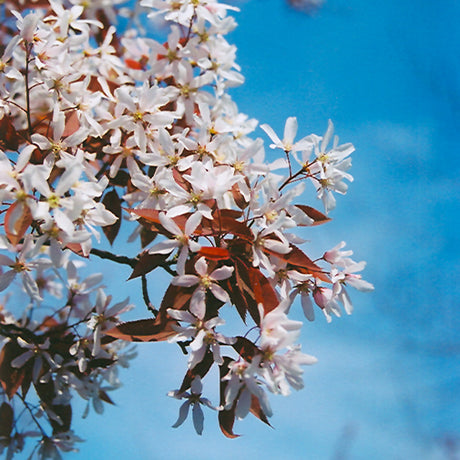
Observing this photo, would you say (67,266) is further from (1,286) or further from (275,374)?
(275,374)

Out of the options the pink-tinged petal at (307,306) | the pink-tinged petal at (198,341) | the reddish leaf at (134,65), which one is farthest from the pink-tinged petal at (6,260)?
the reddish leaf at (134,65)

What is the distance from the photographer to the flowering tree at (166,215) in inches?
49.3

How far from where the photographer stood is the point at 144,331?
4.30 feet

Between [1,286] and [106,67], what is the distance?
1.02m

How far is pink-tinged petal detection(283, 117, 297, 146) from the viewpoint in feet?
5.20

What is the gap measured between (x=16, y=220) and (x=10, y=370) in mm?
719

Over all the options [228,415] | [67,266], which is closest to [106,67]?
[67,266]

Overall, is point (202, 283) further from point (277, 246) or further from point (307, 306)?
point (307, 306)

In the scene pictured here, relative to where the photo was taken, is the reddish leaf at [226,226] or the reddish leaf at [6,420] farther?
the reddish leaf at [6,420]

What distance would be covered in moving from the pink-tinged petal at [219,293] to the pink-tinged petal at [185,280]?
43 mm

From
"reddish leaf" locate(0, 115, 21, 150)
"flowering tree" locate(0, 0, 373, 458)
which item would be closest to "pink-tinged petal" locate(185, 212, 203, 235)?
"flowering tree" locate(0, 0, 373, 458)

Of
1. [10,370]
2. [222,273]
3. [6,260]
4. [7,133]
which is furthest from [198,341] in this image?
[7,133]

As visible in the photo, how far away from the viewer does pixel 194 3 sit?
1.83m

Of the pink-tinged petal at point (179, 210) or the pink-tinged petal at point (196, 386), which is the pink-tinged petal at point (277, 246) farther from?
the pink-tinged petal at point (196, 386)
